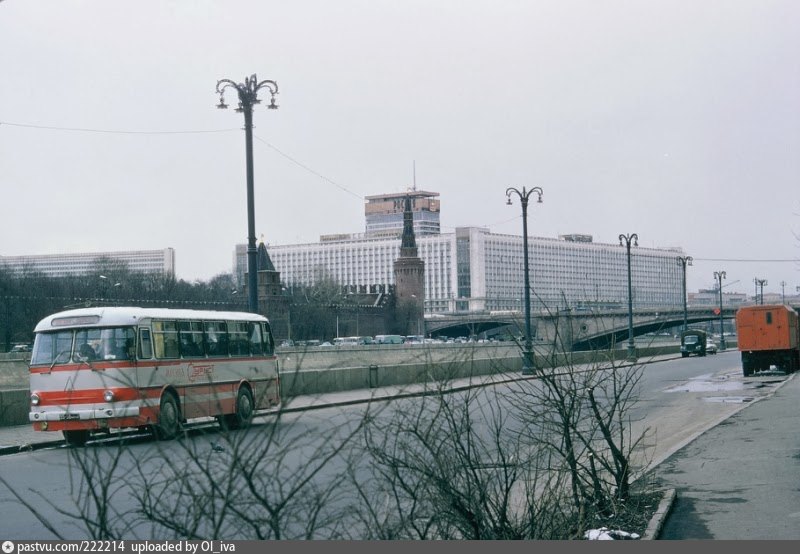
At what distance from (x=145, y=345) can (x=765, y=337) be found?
32701 millimetres

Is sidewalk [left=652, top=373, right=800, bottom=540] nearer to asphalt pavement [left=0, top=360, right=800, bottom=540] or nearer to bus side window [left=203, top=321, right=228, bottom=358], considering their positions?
asphalt pavement [left=0, top=360, right=800, bottom=540]

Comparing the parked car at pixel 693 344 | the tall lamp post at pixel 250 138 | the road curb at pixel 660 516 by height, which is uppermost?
the tall lamp post at pixel 250 138

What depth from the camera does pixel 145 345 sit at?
2019 centimetres

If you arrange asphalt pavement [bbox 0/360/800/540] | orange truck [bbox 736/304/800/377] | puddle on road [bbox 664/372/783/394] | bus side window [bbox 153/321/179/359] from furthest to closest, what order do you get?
1. orange truck [bbox 736/304/800/377]
2. puddle on road [bbox 664/372/783/394]
3. bus side window [bbox 153/321/179/359]
4. asphalt pavement [bbox 0/360/800/540]

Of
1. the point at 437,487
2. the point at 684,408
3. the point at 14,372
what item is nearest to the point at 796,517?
the point at 437,487

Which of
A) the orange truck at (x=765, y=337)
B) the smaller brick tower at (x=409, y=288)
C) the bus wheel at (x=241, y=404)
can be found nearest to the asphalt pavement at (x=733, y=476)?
the bus wheel at (x=241, y=404)

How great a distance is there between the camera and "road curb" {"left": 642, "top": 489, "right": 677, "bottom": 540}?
890 cm

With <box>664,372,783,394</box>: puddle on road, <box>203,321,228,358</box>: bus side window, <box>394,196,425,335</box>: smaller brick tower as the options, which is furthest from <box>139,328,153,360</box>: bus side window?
<box>394,196,425,335</box>: smaller brick tower

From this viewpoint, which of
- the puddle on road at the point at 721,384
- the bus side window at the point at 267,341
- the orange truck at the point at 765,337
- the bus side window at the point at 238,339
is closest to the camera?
the bus side window at the point at 238,339

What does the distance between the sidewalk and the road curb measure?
69mm

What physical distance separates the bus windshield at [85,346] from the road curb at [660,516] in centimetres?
1208

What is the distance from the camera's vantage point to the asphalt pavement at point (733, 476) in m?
9.41

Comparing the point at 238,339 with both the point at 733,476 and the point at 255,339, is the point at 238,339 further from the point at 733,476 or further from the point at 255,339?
the point at 733,476

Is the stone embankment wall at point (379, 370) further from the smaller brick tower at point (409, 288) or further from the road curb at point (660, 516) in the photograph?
the smaller brick tower at point (409, 288)
